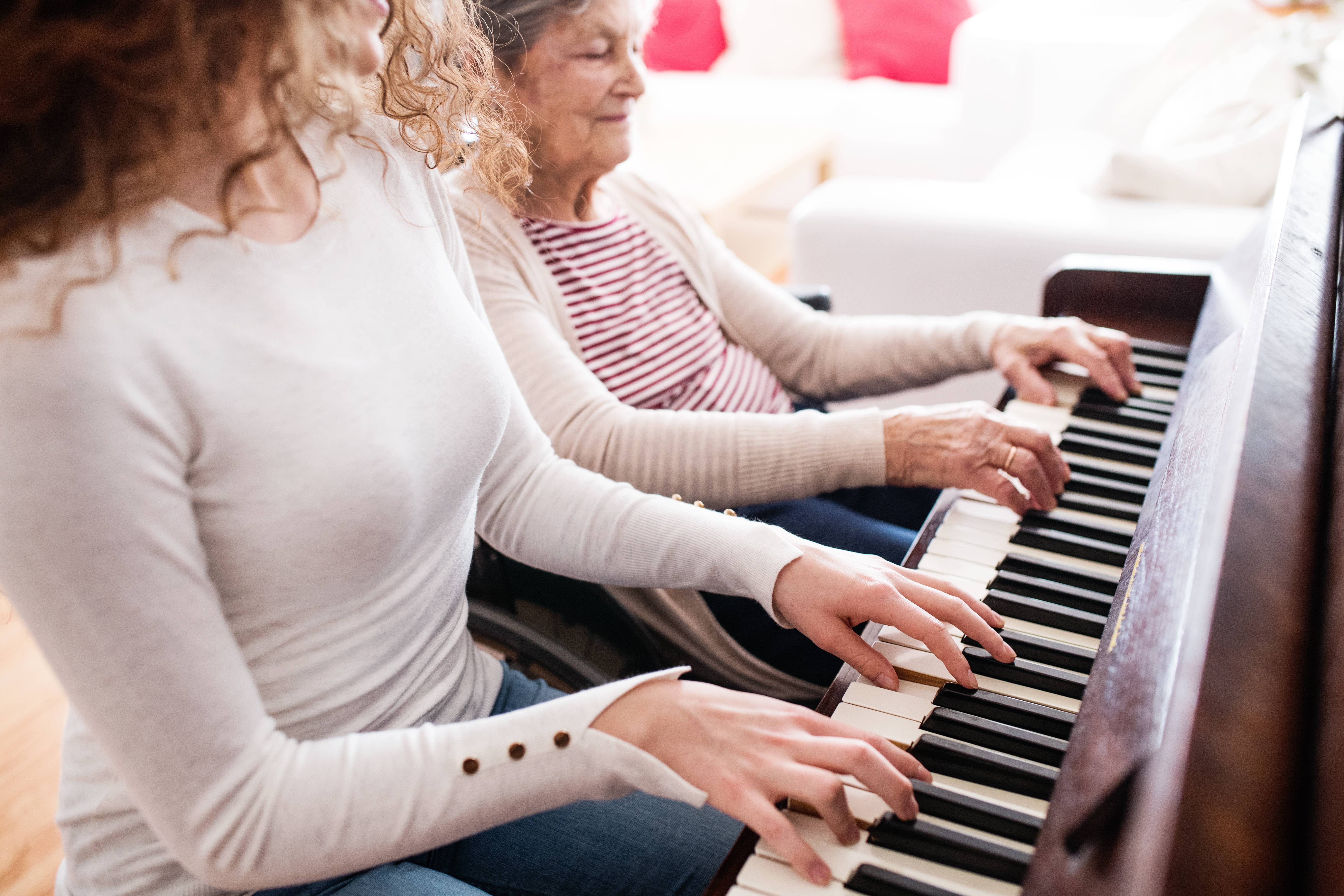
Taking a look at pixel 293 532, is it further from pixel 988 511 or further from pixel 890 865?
pixel 988 511

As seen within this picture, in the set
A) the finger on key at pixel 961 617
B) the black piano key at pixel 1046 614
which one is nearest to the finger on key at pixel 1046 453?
the black piano key at pixel 1046 614

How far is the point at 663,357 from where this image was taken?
131cm

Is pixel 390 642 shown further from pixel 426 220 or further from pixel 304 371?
pixel 426 220

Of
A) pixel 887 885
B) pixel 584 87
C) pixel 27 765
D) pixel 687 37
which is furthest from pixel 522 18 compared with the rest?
pixel 687 37

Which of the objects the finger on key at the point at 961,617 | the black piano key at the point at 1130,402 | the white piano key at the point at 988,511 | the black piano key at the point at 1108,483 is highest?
the black piano key at the point at 1130,402

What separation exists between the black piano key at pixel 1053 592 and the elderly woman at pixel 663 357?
128 mm

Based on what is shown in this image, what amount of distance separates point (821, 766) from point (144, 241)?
20.9 inches

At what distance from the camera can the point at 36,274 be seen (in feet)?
1.80

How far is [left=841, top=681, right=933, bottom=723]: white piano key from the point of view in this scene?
0.75 meters

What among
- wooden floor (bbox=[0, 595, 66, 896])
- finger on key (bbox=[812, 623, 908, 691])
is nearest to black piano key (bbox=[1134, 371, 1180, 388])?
finger on key (bbox=[812, 623, 908, 691])

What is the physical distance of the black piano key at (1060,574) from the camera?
0.92 meters

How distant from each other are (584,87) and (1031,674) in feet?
2.72

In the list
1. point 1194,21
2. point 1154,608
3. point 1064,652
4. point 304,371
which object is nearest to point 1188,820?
point 1154,608

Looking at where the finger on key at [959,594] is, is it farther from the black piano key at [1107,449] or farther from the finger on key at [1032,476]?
the black piano key at [1107,449]
